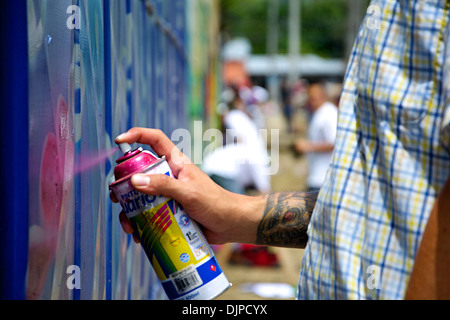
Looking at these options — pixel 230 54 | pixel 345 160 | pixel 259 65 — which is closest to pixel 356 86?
pixel 345 160

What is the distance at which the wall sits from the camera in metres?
1.76

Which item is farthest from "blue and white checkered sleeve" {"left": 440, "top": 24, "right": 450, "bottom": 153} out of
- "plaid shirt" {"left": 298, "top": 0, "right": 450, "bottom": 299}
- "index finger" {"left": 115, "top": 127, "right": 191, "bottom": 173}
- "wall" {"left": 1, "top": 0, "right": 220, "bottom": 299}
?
"wall" {"left": 1, "top": 0, "right": 220, "bottom": 299}

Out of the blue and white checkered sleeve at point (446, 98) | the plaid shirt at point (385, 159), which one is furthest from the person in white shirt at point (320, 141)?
the blue and white checkered sleeve at point (446, 98)

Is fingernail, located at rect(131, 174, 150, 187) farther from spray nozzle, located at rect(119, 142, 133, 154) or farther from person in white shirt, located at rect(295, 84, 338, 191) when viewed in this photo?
person in white shirt, located at rect(295, 84, 338, 191)

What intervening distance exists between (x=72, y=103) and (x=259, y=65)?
4821 cm

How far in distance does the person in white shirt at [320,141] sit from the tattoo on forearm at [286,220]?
476 centimetres

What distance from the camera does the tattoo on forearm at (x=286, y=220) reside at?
2053 millimetres

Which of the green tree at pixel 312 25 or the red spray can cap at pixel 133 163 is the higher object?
the green tree at pixel 312 25

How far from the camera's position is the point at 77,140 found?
214 cm

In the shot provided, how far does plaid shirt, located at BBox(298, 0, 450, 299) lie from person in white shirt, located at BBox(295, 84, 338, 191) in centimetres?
529

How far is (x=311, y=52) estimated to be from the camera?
59438mm

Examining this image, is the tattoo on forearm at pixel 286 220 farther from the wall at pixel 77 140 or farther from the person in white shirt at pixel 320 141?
the person in white shirt at pixel 320 141

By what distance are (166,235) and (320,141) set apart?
5904 mm

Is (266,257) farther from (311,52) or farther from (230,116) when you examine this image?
(311,52)
